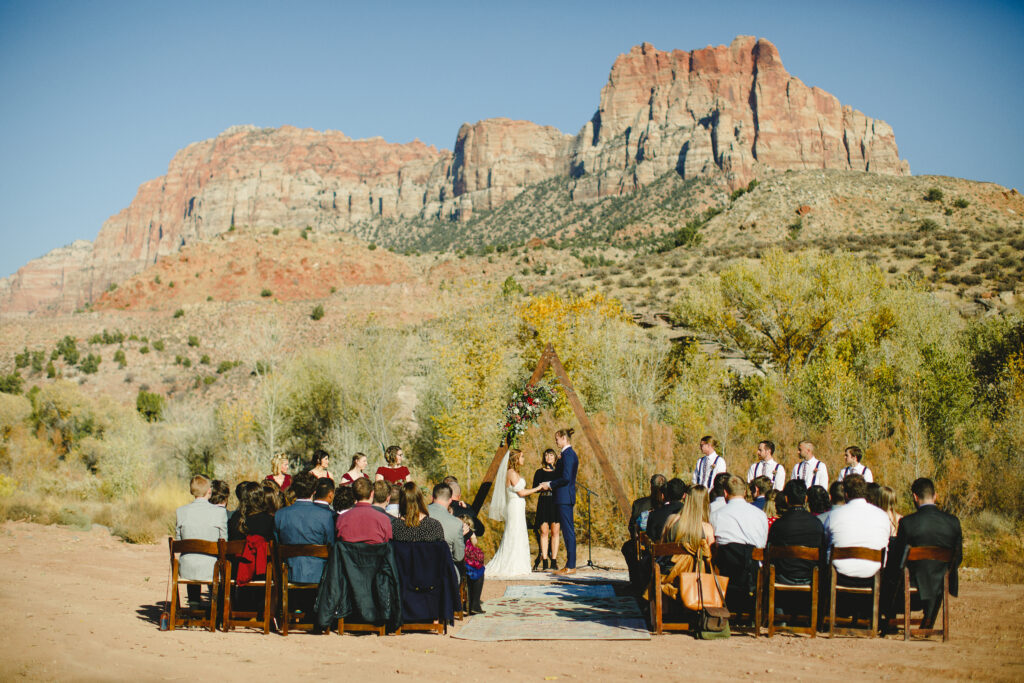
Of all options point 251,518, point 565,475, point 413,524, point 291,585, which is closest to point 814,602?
point 413,524

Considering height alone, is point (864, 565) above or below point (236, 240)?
below

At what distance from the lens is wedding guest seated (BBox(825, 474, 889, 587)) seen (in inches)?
283

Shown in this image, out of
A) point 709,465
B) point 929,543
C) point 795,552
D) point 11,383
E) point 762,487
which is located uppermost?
point 11,383

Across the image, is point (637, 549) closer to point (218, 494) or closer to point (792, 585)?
point (792, 585)

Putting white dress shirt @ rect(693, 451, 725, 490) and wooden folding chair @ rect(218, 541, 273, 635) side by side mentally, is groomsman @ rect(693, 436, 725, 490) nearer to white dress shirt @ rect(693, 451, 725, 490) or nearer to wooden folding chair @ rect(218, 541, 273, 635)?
white dress shirt @ rect(693, 451, 725, 490)

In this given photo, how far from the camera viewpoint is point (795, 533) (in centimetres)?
723

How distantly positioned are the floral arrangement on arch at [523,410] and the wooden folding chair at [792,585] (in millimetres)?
5548

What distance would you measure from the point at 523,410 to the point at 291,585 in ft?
18.8

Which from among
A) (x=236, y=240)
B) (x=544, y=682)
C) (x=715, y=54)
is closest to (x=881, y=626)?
(x=544, y=682)

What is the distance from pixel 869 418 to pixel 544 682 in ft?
57.8

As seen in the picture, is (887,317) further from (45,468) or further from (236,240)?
(236,240)

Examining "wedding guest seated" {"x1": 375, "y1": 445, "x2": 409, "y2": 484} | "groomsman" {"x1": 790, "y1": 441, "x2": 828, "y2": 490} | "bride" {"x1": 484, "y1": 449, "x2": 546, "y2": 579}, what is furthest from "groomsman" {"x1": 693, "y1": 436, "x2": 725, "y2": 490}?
"wedding guest seated" {"x1": 375, "y1": 445, "x2": 409, "y2": 484}

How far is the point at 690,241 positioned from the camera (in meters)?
61.4

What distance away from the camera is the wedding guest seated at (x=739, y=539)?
734 cm
